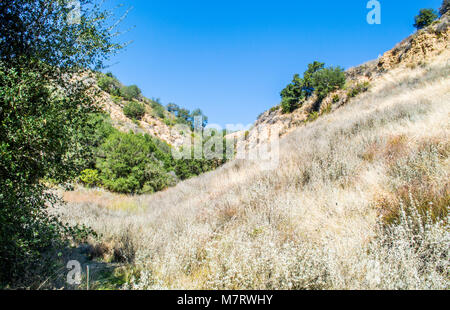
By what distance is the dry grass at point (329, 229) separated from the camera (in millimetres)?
1722

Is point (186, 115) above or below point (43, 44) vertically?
above

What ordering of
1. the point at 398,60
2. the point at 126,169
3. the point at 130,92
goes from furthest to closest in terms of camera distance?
the point at 130,92, the point at 126,169, the point at 398,60

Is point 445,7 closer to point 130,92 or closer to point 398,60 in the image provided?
point 398,60

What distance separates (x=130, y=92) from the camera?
57.8 metres

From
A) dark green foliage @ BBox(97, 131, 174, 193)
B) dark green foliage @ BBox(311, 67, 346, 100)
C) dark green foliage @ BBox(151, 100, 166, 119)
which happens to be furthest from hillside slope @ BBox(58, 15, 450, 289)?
dark green foliage @ BBox(151, 100, 166, 119)

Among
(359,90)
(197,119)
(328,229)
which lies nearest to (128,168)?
(328,229)

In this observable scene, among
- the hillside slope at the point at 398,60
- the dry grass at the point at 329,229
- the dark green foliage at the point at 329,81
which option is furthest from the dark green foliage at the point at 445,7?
the dry grass at the point at 329,229

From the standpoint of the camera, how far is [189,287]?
2.14 meters

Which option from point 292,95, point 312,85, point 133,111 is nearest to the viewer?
point 312,85

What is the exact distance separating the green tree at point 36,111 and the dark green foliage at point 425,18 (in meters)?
28.9

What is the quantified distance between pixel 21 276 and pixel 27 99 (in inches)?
81.2

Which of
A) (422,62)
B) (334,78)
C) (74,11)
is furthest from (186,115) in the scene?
(74,11)

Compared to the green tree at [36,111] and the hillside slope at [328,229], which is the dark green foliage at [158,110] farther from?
the green tree at [36,111]
